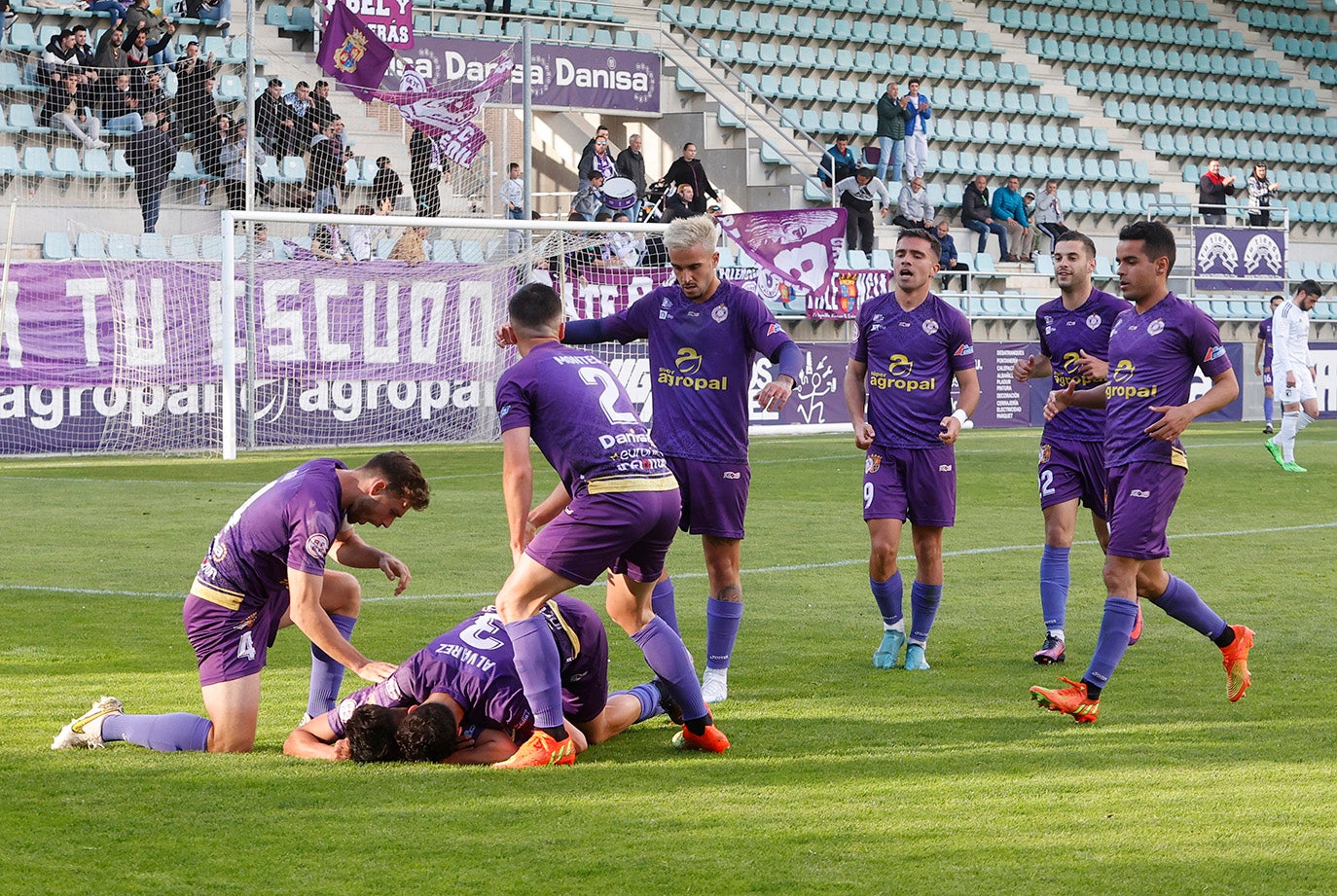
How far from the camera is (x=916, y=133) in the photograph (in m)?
29.4

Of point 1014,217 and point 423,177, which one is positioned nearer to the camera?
point 423,177

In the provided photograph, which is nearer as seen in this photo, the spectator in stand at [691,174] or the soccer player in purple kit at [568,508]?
the soccer player in purple kit at [568,508]

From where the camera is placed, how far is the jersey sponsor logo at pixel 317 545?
210 inches

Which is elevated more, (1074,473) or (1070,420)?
(1070,420)

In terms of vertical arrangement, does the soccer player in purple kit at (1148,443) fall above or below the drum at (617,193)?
below

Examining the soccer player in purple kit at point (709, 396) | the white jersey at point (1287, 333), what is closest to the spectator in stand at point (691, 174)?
the white jersey at point (1287, 333)

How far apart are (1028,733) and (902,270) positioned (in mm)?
2496

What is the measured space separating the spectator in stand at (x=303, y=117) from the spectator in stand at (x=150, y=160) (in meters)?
1.60

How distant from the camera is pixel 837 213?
2466cm

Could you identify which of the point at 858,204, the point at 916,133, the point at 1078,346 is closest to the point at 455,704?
the point at 1078,346

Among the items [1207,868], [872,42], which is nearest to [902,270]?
[1207,868]

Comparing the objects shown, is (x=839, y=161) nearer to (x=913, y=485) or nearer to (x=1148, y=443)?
(x=913, y=485)

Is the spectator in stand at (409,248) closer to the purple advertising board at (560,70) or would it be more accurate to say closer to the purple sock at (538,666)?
the purple advertising board at (560,70)

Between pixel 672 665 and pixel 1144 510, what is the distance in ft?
6.74
